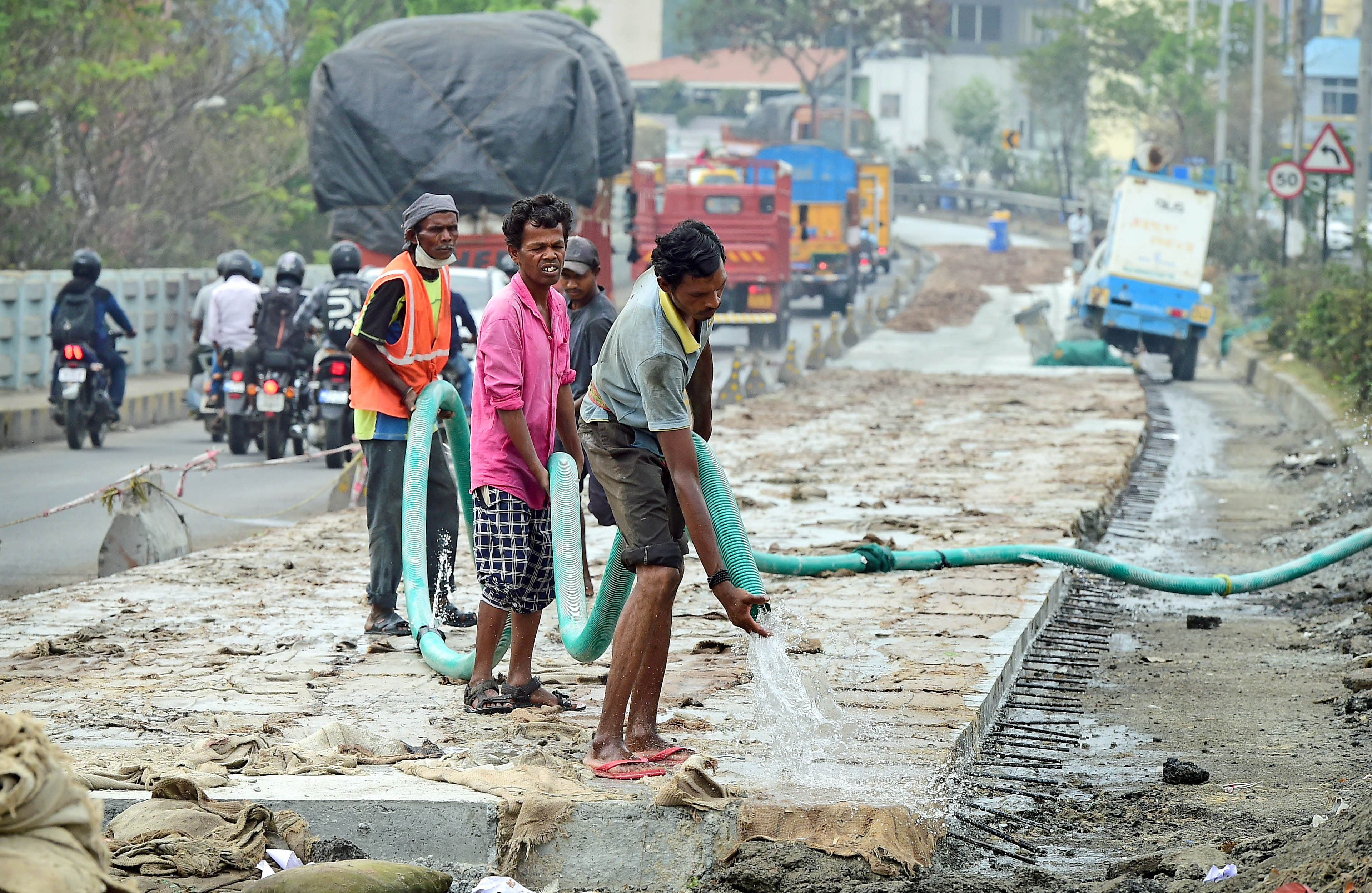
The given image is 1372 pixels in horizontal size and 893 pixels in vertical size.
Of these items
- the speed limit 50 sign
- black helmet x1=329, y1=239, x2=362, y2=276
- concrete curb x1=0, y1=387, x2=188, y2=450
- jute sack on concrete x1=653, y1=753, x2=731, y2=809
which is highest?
the speed limit 50 sign

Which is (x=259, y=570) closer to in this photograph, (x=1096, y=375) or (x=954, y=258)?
(x=1096, y=375)

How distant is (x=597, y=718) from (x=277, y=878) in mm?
1804

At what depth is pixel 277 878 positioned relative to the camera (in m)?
4.35

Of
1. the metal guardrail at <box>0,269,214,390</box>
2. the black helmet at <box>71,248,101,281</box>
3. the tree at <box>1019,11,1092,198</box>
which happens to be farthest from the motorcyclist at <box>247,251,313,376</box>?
the tree at <box>1019,11,1092,198</box>

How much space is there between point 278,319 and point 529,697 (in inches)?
395

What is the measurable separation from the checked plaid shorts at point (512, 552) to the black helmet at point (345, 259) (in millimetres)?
7116

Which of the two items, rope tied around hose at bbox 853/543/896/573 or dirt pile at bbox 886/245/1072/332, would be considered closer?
rope tied around hose at bbox 853/543/896/573

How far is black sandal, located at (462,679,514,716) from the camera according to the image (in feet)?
19.7

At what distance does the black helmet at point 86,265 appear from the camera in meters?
15.8

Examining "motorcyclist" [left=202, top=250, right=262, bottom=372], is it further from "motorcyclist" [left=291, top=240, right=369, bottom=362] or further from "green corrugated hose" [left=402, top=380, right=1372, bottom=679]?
"green corrugated hose" [left=402, top=380, right=1372, bottom=679]

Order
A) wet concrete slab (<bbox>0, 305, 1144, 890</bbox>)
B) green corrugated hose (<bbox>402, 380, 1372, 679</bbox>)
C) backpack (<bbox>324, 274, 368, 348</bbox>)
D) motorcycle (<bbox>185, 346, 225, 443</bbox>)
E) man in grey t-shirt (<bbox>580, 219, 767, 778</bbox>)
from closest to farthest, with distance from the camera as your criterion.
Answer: wet concrete slab (<bbox>0, 305, 1144, 890</bbox>) < man in grey t-shirt (<bbox>580, 219, 767, 778</bbox>) < green corrugated hose (<bbox>402, 380, 1372, 679</bbox>) < backpack (<bbox>324, 274, 368, 348</bbox>) < motorcycle (<bbox>185, 346, 225, 443</bbox>)

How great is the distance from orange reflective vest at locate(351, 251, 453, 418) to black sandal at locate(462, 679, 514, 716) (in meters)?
1.61

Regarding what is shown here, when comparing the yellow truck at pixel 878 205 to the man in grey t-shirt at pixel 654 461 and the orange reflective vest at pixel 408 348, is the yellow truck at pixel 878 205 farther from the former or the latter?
the man in grey t-shirt at pixel 654 461

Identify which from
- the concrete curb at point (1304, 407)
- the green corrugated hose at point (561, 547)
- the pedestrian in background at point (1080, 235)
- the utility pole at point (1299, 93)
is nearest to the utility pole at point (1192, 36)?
the pedestrian in background at point (1080, 235)
